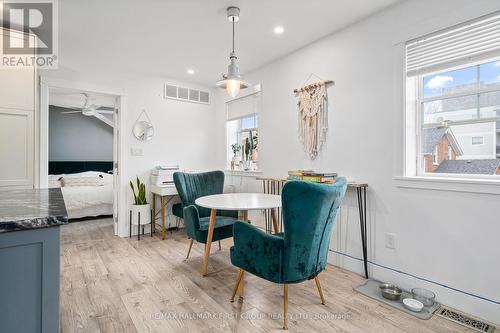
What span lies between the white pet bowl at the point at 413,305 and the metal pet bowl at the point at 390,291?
0.06 m

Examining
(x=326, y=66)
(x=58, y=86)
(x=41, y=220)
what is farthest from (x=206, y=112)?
(x=41, y=220)

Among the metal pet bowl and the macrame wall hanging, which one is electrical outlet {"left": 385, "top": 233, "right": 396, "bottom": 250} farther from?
the macrame wall hanging

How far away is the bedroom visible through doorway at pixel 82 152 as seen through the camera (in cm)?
470

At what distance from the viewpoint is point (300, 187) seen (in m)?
1.52

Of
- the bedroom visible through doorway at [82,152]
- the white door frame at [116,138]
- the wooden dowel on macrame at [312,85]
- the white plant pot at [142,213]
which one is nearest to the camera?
the wooden dowel on macrame at [312,85]

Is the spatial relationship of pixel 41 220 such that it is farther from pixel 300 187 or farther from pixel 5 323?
pixel 300 187

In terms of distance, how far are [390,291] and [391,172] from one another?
0.97 m

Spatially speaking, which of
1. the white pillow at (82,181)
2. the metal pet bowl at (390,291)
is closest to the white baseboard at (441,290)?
the metal pet bowl at (390,291)

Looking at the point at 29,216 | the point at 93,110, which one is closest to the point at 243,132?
the point at 29,216

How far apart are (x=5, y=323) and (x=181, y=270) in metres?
1.82

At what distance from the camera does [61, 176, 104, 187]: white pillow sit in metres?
5.05

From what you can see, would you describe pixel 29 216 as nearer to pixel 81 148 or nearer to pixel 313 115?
pixel 313 115

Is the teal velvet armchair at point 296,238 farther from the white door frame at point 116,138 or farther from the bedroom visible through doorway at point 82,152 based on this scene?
the bedroom visible through doorway at point 82,152

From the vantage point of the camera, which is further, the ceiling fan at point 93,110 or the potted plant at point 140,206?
the ceiling fan at point 93,110
